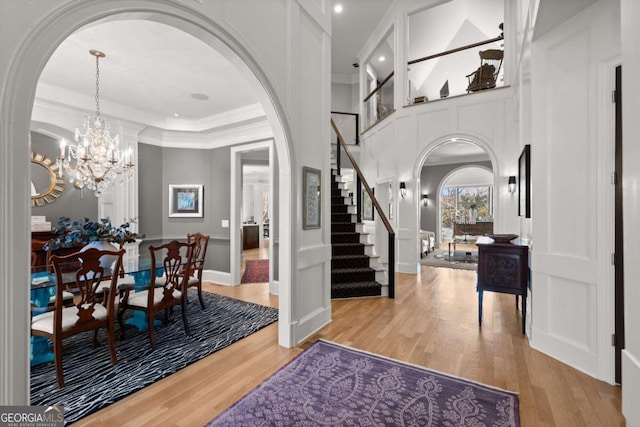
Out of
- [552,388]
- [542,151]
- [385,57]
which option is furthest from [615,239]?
[385,57]

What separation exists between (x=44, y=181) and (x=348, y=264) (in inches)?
192

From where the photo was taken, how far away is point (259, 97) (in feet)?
8.95

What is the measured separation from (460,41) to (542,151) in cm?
728

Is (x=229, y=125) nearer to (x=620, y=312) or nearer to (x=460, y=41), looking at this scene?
(x=620, y=312)

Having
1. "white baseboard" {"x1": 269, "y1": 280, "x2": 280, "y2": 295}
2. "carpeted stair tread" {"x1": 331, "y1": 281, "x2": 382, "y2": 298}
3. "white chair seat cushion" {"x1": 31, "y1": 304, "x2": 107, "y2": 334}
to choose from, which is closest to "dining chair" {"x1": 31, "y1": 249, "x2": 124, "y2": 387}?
"white chair seat cushion" {"x1": 31, "y1": 304, "x2": 107, "y2": 334}

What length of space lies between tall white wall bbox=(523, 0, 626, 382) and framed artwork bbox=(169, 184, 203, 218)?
5501 millimetres

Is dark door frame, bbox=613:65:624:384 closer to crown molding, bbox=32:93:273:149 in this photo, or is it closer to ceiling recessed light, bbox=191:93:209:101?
crown molding, bbox=32:93:273:149

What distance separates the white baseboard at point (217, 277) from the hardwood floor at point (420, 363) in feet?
5.61

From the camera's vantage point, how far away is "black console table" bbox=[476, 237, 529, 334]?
323 centimetres

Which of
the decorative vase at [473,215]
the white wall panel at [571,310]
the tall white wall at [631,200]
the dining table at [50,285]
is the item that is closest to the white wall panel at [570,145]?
the white wall panel at [571,310]

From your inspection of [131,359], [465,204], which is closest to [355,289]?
[131,359]

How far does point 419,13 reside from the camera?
6.62 meters

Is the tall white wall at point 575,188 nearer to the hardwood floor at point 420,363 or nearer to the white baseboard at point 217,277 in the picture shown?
the hardwood floor at point 420,363

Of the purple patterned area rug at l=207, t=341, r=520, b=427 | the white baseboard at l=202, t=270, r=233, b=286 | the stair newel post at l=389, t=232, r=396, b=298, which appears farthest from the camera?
the white baseboard at l=202, t=270, r=233, b=286
